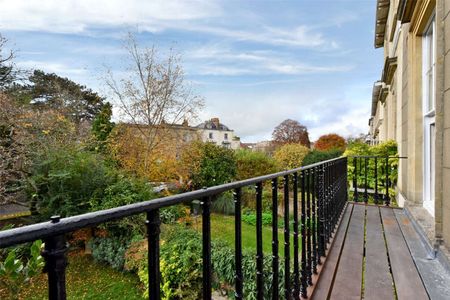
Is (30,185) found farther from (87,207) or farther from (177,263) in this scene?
(177,263)

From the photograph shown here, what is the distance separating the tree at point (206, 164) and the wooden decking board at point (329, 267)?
7.64m

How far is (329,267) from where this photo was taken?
7.66 feet

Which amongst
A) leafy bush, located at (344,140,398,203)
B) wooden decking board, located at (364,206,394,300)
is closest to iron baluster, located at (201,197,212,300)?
wooden decking board, located at (364,206,394,300)

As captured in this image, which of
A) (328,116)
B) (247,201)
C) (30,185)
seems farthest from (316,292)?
(328,116)

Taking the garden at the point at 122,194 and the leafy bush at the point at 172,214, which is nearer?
the garden at the point at 122,194

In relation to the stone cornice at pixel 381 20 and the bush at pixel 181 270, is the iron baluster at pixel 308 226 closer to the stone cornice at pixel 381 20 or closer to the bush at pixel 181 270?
the bush at pixel 181 270

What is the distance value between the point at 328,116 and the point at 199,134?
17964 mm

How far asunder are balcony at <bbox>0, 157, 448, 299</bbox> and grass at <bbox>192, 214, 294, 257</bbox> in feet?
7.24

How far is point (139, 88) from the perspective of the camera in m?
10.3

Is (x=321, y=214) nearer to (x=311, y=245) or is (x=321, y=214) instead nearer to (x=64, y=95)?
(x=311, y=245)

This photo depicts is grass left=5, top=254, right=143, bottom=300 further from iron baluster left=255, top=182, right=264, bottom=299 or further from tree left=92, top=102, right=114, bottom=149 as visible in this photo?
tree left=92, top=102, right=114, bottom=149

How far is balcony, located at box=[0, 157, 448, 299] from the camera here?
1.78ft

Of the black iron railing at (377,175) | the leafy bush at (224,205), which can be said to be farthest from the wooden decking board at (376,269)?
the leafy bush at (224,205)

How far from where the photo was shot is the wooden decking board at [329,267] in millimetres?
1948
